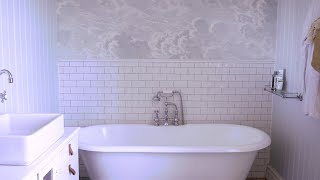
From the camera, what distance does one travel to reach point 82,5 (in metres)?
3.61

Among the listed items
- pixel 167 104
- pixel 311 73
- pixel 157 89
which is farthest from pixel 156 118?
pixel 311 73

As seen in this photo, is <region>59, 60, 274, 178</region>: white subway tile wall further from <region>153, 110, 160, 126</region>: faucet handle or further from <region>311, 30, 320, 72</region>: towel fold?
<region>311, 30, 320, 72</region>: towel fold

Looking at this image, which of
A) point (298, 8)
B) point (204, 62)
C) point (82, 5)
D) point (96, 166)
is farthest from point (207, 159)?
point (82, 5)

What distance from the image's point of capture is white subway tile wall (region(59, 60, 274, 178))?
3.69m

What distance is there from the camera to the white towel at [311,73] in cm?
229

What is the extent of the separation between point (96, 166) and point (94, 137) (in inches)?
22.6

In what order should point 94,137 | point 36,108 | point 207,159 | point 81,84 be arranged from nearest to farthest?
point 207,159 → point 36,108 → point 94,137 → point 81,84

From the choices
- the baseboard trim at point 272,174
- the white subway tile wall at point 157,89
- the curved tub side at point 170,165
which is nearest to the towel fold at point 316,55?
the curved tub side at point 170,165

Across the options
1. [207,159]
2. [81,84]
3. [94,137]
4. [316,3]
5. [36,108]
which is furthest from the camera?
[81,84]

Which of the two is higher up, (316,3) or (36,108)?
(316,3)

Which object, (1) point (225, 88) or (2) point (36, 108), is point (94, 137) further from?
(1) point (225, 88)

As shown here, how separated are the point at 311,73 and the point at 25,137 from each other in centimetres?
204

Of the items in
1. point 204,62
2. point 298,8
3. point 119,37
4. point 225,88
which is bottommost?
point 225,88

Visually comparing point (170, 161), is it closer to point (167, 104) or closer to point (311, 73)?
point (167, 104)
